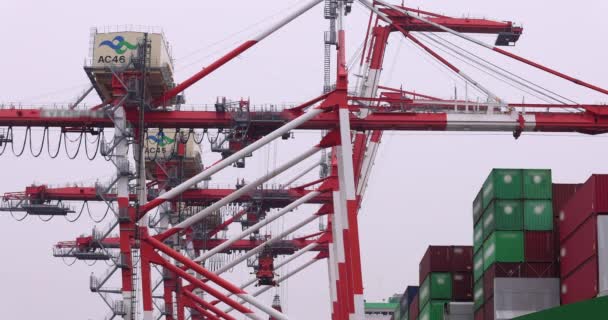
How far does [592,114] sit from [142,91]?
63.8 ft

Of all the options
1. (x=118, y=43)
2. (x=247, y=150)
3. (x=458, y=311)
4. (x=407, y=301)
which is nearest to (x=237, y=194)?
(x=247, y=150)

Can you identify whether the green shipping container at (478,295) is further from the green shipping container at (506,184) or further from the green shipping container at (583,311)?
the green shipping container at (583,311)

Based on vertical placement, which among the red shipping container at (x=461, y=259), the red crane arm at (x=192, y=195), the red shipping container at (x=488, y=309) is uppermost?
the red crane arm at (x=192, y=195)

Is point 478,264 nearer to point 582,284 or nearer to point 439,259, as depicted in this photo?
point 439,259

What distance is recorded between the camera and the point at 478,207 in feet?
256

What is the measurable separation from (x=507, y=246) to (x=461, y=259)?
622 inches

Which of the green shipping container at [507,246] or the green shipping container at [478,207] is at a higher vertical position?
the green shipping container at [478,207]

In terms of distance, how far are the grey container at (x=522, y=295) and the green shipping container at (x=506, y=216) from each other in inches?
109

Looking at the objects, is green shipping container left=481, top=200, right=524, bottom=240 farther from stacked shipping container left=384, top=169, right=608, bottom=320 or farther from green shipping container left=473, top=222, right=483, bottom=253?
green shipping container left=473, top=222, right=483, bottom=253

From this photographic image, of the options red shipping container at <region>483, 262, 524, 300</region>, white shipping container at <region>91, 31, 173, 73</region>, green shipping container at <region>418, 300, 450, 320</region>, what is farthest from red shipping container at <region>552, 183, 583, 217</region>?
white shipping container at <region>91, 31, 173, 73</region>

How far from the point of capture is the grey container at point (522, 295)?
69438mm

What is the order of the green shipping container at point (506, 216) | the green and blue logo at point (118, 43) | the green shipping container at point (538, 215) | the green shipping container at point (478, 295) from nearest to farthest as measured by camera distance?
the green and blue logo at point (118, 43) → the green shipping container at point (506, 216) → the green shipping container at point (538, 215) → the green shipping container at point (478, 295)

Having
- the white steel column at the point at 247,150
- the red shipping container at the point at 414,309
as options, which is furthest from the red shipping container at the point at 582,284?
the red shipping container at the point at 414,309

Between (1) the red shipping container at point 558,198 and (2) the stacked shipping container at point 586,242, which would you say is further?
(1) the red shipping container at point 558,198
